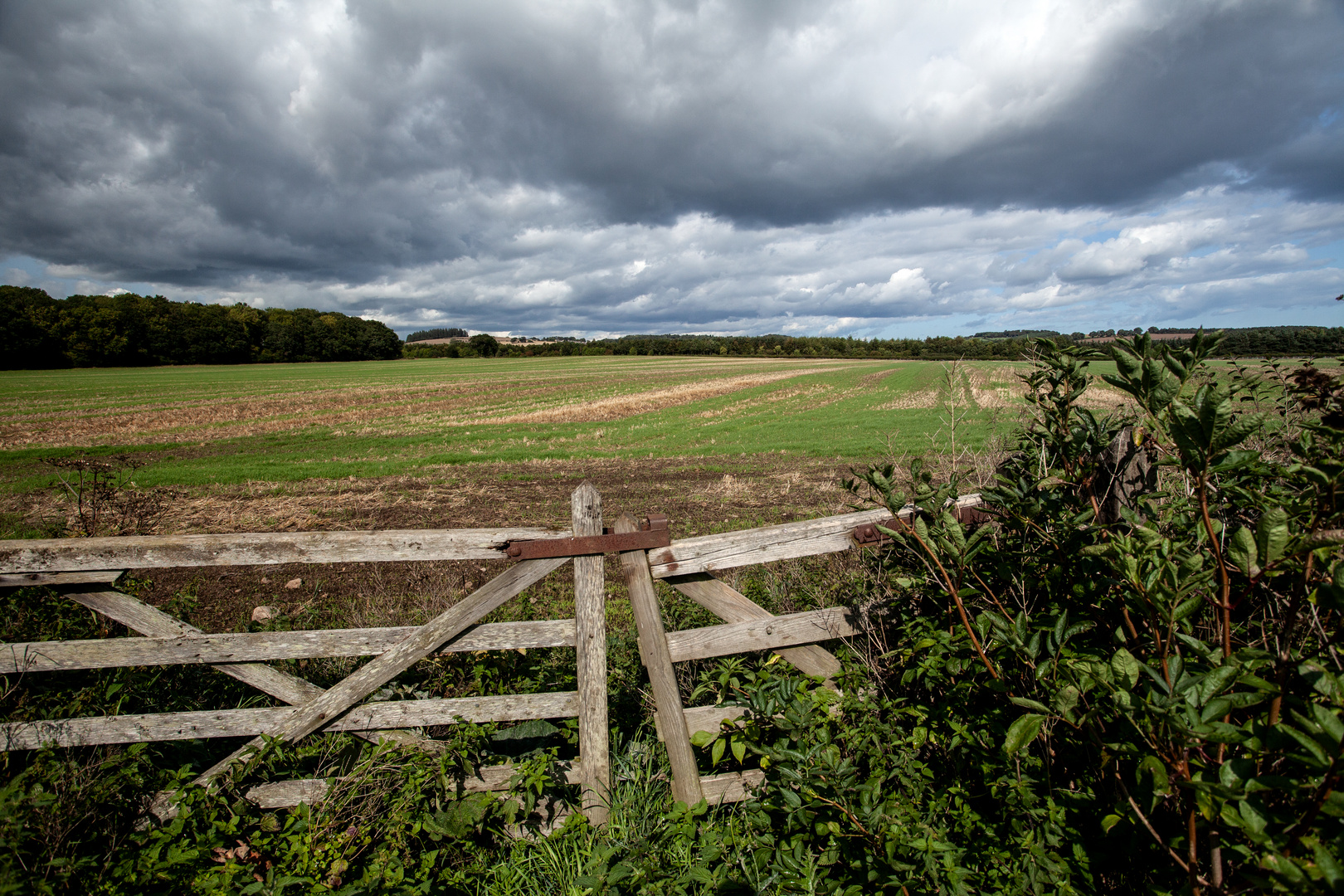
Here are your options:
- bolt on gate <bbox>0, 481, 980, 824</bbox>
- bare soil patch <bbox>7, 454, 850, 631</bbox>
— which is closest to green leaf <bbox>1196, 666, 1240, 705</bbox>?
bolt on gate <bbox>0, 481, 980, 824</bbox>

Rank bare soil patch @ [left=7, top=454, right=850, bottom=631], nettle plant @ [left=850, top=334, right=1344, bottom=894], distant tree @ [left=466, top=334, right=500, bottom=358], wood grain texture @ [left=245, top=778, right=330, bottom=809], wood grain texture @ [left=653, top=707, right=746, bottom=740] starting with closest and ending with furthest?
nettle plant @ [left=850, top=334, right=1344, bottom=894] < wood grain texture @ [left=245, top=778, right=330, bottom=809] < wood grain texture @ [left=653, top=707, right=746, bottom=740] < bare soil patch @ [left=7, top=454, right=850, bottom=631] < distant tree @ [left=466, top=334, right=500, bottom=358]

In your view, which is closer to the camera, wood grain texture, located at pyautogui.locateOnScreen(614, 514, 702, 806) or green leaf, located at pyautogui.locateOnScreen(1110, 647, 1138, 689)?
green leaf, located at pyautogui.locateOnScreen(1110, 647, 1138, 689)

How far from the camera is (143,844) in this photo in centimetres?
282

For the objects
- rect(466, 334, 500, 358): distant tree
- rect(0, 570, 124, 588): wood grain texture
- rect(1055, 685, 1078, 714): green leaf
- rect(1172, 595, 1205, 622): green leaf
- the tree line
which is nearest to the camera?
rect(1172, 595, 1205, 622): green leaf

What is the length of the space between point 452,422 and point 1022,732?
89.4 feet

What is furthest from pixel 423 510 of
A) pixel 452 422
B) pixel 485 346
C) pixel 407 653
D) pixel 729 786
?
pixel 485 346

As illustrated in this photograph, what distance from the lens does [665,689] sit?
3184 millimetres

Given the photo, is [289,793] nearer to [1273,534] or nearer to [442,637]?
[442,637]

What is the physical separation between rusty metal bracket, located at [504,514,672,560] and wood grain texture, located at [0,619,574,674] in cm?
37

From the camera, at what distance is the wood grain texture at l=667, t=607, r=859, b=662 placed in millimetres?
3213

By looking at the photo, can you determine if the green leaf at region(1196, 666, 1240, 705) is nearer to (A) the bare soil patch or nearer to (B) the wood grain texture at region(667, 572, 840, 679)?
(B) the wood grain texture at region(667, 572, 840, 679)

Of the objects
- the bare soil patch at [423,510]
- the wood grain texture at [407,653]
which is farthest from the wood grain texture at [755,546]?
the bare soil patch at [423,510]

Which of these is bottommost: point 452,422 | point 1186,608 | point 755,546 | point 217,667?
point 452,422

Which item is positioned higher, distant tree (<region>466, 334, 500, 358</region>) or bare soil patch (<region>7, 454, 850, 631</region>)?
distant tree (<region>466, 334, 500, 358</region>)
